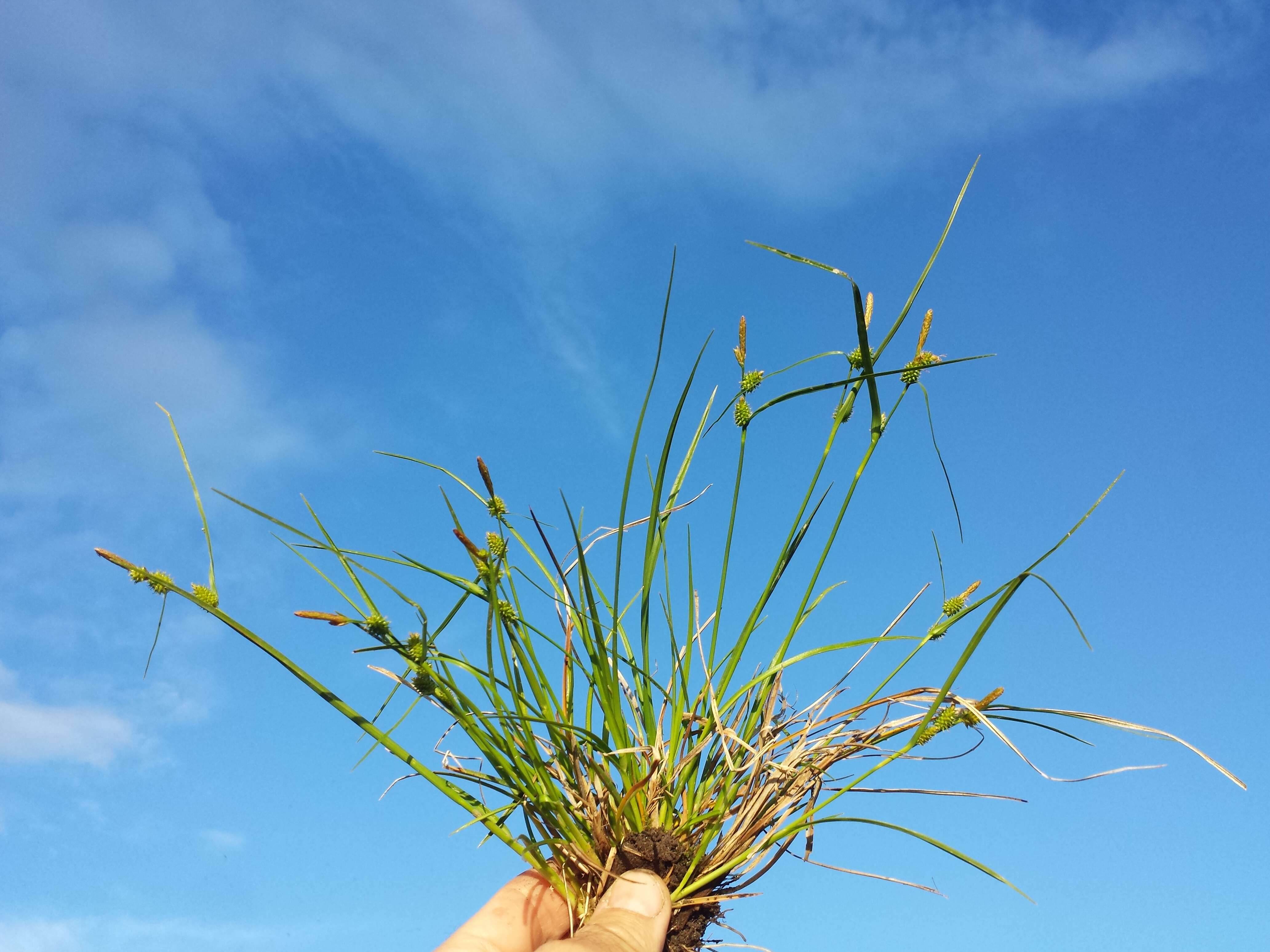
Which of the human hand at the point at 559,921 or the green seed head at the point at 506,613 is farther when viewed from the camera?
the green seed head at the point at 506,613

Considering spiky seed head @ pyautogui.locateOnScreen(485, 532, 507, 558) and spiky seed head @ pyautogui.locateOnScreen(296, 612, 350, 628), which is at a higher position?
spiky seed head @ pyautogui.locateOnScreen(485, 532, 507, 558)

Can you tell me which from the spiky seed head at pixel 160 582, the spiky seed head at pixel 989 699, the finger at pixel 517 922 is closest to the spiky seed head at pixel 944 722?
the spiky seed head at pixel 989 699

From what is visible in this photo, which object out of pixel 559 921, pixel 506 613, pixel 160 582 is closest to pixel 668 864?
pixel 559 921

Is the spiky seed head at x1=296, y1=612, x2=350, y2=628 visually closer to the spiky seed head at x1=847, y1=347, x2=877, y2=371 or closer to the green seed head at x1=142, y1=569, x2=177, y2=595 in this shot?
the green seed head at x1=142, y1=569, x2=177, y2=595

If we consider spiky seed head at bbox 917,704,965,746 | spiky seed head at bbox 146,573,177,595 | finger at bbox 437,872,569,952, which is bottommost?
finger at bbox 437,872,569,952

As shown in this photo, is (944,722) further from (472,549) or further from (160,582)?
(160,582)

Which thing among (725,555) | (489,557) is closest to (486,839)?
(489,557)

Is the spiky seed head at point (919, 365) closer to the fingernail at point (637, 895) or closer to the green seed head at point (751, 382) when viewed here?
the green seed head at point (751, 382)

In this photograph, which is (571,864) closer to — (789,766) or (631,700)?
(631,700)

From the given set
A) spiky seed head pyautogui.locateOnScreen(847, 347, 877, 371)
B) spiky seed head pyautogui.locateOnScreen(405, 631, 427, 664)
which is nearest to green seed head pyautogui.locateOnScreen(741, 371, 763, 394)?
spiky seed head pyautogui.locateOnScreen(847, 347, 877, 371)
